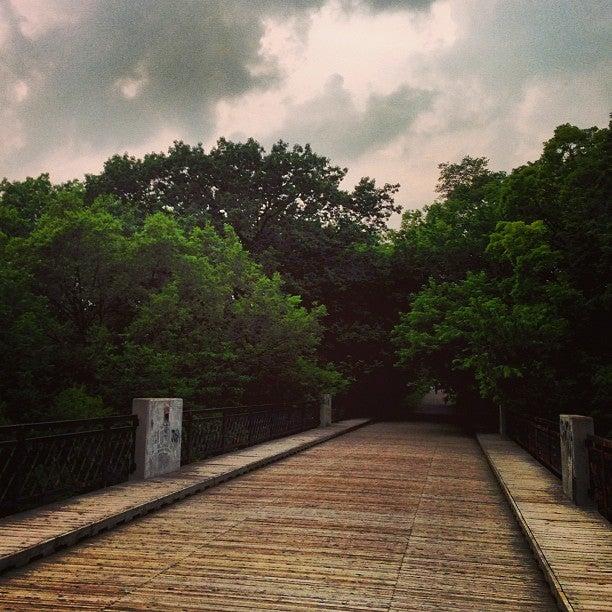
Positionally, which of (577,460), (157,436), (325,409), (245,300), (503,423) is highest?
(245,300)

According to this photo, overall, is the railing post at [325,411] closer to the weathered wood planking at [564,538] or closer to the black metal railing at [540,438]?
the black metal railing at [540,438]

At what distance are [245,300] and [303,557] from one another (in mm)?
19453

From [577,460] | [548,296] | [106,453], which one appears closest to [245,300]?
[548,296]

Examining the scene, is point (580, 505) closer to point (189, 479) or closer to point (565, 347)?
point (189, 479)

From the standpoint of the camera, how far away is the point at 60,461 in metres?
10.5

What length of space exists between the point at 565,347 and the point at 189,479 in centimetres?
1694

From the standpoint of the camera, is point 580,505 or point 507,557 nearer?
point 507,557

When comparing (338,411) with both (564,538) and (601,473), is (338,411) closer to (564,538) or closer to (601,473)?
(601,473)

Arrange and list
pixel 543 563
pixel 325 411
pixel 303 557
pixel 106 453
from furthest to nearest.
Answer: pixel 325 411, pixel 106 453, pixel 303 557, pixel 543 563

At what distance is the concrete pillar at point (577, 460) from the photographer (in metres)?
11.0

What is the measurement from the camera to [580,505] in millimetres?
10922

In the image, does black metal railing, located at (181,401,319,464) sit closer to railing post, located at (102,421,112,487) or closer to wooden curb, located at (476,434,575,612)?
railing post, located at (102,421,112,487)

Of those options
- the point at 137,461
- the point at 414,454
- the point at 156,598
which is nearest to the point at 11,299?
the point at 137,461

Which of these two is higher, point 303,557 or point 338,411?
point 338,411
